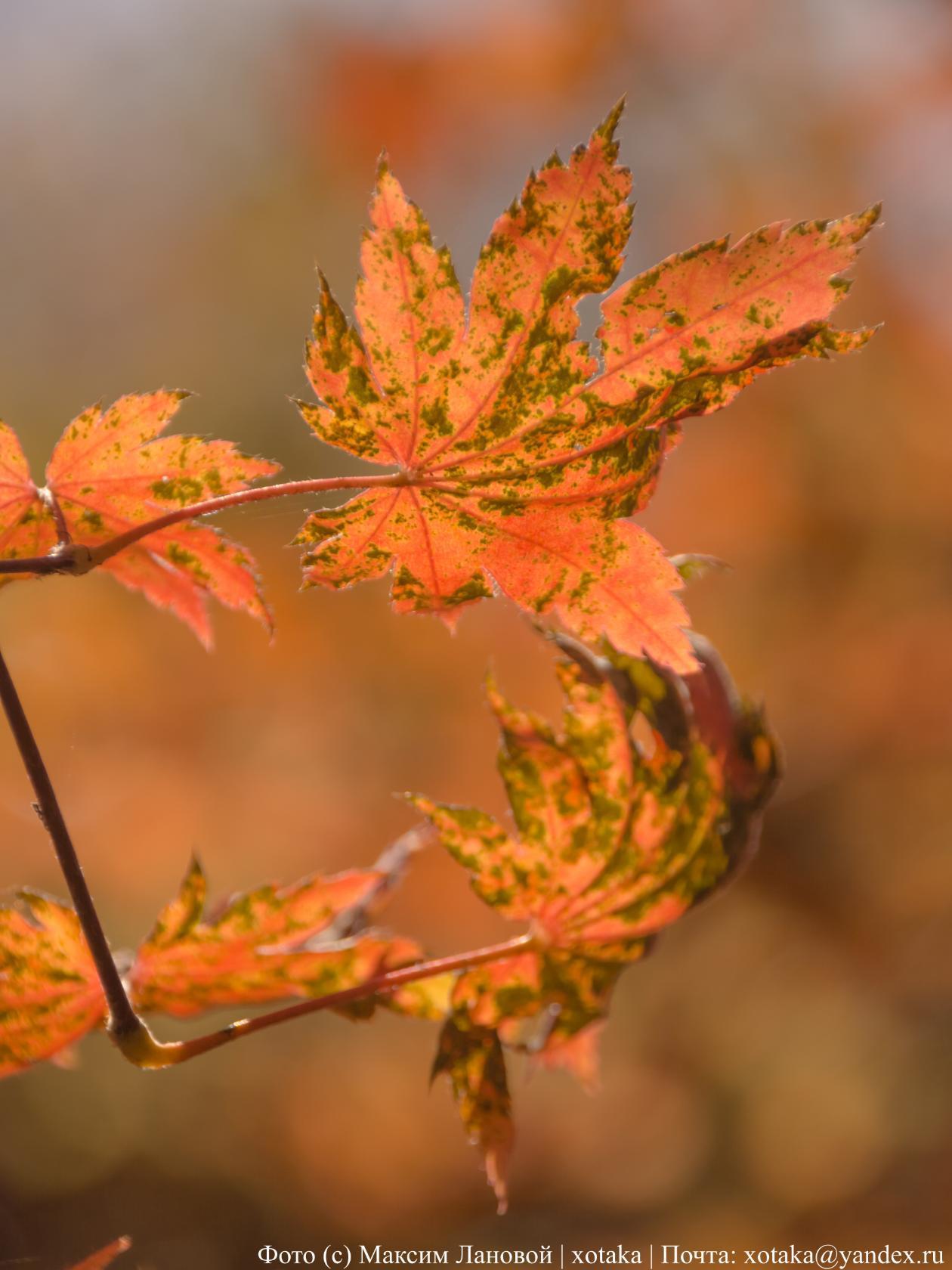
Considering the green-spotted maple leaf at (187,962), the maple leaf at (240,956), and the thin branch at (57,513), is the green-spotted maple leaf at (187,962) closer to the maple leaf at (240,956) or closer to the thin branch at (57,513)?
the maple leaf at (240,956)

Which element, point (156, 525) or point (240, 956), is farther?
point (240, 956)

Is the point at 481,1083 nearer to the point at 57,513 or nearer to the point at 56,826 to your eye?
the point at 56,826

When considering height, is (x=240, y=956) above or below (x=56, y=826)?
below

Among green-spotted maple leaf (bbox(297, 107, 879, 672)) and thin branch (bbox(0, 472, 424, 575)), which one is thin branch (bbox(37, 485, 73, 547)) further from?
green-spotted maple leaf (bbox(297, 107, 879, 672))

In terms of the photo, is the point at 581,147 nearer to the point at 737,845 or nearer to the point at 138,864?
the point at 737,845

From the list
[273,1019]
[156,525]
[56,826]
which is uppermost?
[156,525]

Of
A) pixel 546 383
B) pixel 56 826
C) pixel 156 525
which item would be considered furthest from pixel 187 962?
pixel 546 383
